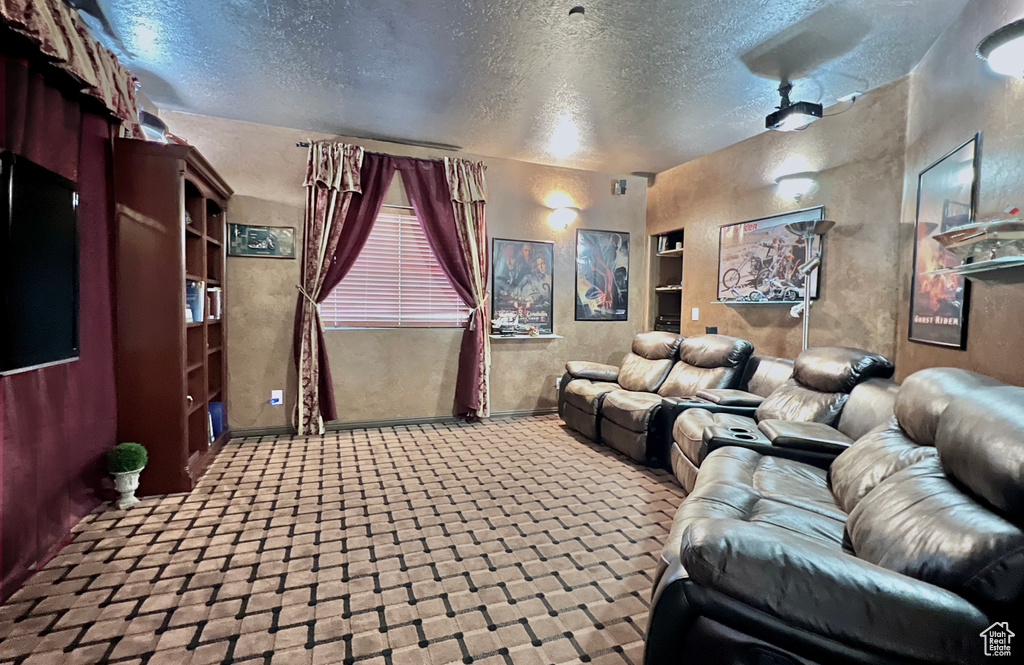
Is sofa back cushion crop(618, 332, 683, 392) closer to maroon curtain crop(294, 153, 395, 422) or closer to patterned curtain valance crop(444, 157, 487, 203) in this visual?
patterned curtain valance crop(444, 157, 487, 203)

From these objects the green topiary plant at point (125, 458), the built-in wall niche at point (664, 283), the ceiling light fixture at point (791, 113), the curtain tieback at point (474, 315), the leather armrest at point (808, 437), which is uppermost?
the ceiling light fixture at point (791, 113)

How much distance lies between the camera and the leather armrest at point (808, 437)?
7.47 feet

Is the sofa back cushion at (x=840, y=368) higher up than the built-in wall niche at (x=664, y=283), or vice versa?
the built-in wall niche at (x=664, y=283)

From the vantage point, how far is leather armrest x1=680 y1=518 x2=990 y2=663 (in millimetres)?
919

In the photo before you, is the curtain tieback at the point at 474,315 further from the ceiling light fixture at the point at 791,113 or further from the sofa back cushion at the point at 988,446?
the sofa back cushion at the point at 988,446

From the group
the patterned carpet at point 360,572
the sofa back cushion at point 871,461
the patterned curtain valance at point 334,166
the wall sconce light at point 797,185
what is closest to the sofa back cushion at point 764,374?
the patterned carpet at point 360,572

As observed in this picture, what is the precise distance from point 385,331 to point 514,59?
2.67 m

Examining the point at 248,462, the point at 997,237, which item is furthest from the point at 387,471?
the point at 997,237

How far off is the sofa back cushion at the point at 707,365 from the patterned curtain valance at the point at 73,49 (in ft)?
13.8

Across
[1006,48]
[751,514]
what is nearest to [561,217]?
[1006,48]

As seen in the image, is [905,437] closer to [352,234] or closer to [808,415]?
[808,415]

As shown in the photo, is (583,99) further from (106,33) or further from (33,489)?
(33,489)

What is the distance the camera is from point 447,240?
4.61 meters

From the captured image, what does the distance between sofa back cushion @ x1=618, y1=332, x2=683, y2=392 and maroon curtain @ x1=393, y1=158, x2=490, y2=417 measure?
1510 millimetres
